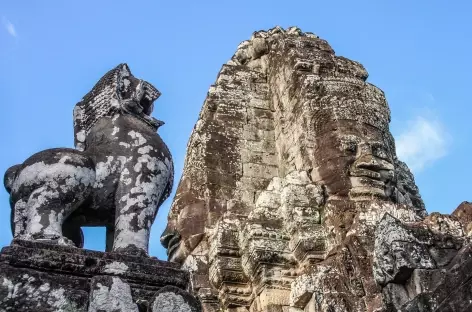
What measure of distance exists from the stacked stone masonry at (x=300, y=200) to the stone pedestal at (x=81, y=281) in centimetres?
200

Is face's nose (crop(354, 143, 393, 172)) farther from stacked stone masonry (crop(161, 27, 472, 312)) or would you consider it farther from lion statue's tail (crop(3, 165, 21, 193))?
lion statue's tail (crop(3, 165, 21, 193))

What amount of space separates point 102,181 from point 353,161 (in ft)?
17.8

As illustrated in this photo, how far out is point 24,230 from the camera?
12.9 ft

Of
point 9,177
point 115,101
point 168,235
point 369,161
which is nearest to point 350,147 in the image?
point 369,161

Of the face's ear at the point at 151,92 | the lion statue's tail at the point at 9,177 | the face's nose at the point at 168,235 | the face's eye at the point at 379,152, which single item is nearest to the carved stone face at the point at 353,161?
the face's eye at the point at 379,152

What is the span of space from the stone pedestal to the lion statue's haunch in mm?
214

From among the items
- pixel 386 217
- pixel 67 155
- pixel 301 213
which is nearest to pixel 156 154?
pixel 67 155

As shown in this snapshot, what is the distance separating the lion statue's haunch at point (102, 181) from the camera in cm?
391

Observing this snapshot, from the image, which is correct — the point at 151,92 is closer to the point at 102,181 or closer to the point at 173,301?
the point at 102,181

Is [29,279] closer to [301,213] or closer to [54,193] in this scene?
[54,193]

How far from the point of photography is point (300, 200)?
864 centimetres

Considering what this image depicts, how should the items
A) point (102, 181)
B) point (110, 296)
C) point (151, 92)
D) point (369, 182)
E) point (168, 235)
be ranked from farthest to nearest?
point (168, 235)
point (369, 182)
point (151, 92)
point (102, 181)
point (110, 296)

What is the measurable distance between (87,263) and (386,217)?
2953mm

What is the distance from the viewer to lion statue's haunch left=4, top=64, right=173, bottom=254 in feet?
12.8
